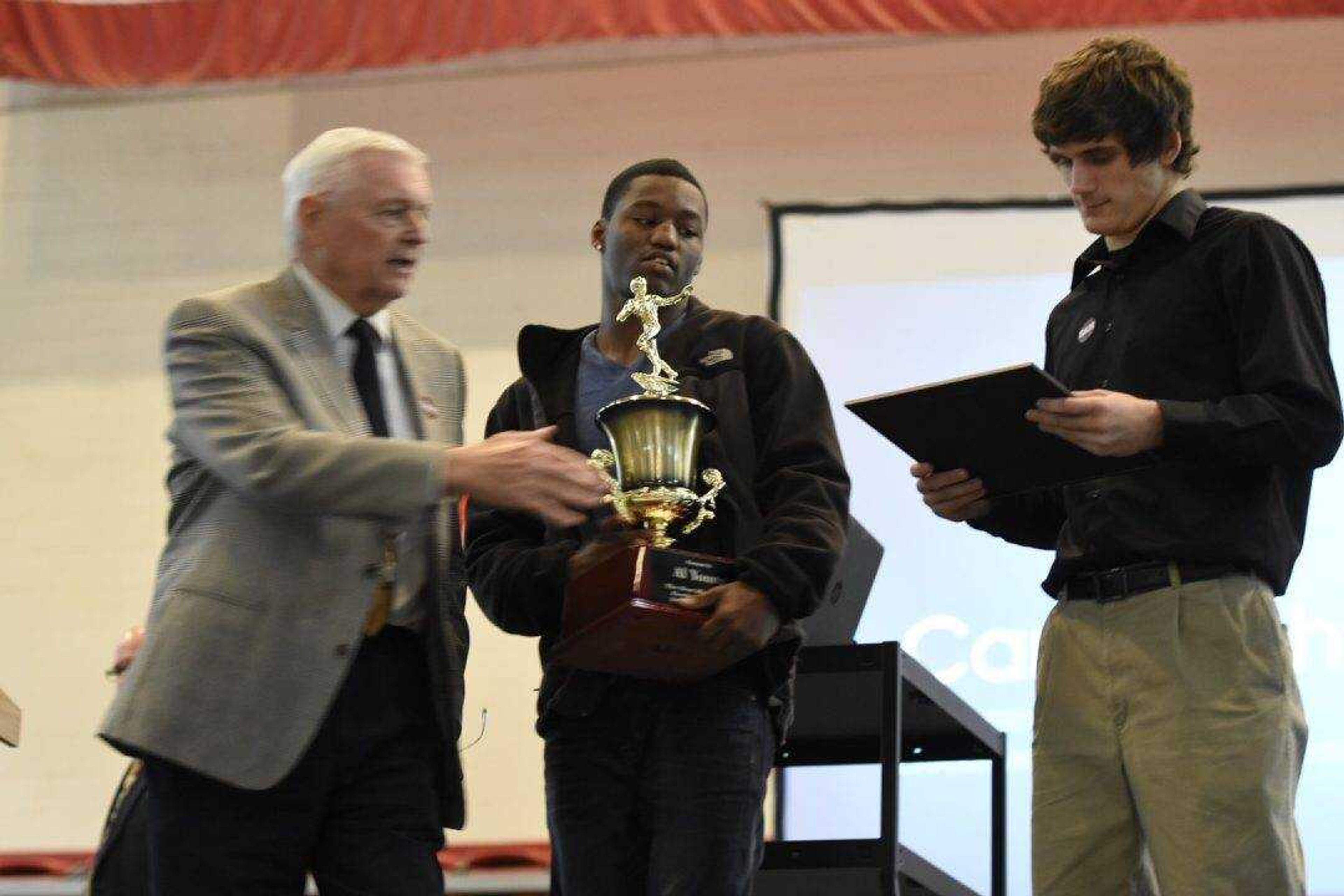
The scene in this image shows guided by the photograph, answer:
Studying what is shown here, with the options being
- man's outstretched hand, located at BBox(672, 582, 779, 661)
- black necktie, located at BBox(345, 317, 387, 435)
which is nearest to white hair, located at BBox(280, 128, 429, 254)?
black necktie, located at BBox(345, 317, 387, 435)

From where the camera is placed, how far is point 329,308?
244 cm

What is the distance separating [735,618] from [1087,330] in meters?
0.75

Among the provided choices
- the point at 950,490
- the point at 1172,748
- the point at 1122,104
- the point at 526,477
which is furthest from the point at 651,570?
the point at 1122,104

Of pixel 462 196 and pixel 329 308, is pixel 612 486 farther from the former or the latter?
pixel 462 196

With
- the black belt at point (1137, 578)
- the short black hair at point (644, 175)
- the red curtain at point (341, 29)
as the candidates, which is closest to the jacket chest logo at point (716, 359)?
the short black hair at point (644, 175)

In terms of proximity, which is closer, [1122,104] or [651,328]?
[1122,104]

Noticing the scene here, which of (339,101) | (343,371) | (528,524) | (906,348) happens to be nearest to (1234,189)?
(906,348)

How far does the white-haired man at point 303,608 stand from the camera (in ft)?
7.03

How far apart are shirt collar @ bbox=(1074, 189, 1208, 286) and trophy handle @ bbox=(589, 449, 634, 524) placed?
0.80 metres

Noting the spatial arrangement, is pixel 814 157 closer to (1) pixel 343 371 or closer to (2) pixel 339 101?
(2) pixel 339 101

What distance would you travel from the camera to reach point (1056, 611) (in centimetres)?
265

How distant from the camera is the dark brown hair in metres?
2.62

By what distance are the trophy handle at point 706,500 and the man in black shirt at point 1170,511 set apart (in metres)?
0.33

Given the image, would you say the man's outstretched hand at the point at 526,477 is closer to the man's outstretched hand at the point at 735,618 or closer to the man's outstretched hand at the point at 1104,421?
the man's outstretched hand at the point at 735,618
